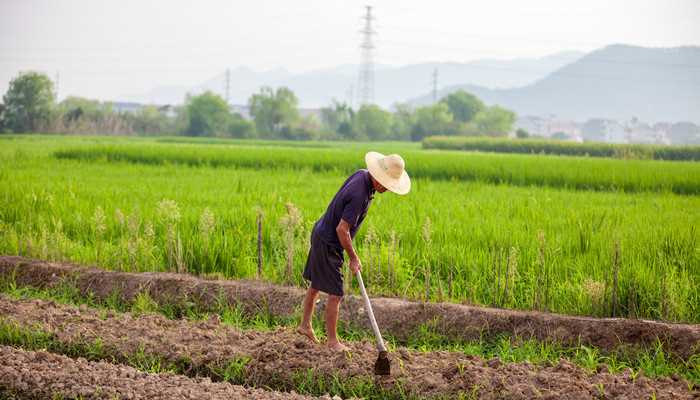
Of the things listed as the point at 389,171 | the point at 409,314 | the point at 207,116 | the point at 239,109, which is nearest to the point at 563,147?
the point at 207,116

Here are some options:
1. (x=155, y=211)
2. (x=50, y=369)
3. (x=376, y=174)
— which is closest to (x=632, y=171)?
(x=155, y=211)

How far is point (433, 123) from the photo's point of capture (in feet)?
215

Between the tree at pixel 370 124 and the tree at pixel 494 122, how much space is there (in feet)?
40.3

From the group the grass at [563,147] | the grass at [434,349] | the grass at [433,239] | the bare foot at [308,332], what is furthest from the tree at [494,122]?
the bare foot at [308,332]

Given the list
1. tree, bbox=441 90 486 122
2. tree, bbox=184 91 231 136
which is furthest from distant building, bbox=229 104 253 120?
tree, bbox=441 90 486 122

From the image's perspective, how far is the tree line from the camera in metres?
48.3

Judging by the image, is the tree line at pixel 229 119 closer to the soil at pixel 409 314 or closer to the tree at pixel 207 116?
the tree at pixel 207 116

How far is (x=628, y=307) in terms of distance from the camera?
5957mm

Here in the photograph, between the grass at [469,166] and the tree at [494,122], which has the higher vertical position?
the tree at [494,122]

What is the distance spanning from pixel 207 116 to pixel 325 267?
56783mm

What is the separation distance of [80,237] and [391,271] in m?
3.70

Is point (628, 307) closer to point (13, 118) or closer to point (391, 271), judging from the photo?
point (391, 271)

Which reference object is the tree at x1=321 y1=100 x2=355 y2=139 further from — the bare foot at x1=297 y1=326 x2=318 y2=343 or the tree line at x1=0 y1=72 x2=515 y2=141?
the bare foot at x1=297 y1=326 x2=318 y2=343

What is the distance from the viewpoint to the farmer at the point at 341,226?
14.6ft
